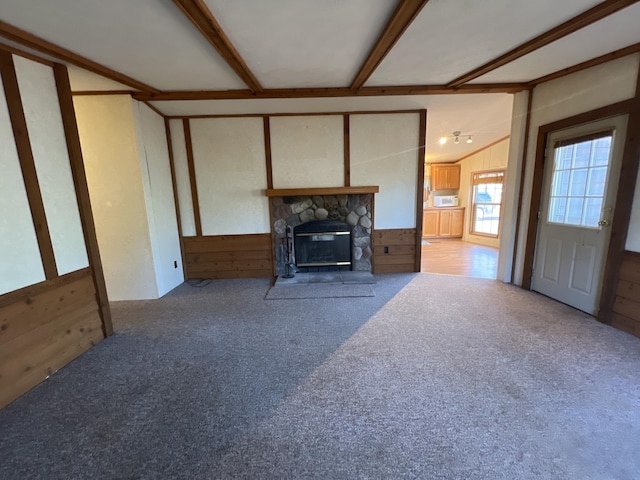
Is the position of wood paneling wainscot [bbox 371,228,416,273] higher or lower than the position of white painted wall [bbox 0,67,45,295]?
lower

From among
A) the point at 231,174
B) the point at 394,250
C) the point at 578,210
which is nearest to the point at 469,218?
the point at 394,250

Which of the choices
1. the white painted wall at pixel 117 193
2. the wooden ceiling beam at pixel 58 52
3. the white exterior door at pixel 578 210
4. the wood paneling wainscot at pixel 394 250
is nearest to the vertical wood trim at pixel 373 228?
the wood paneling wainscot at pixel 394 250

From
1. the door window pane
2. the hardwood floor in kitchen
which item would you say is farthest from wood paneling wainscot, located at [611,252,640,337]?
the hardwood floor in kitchen

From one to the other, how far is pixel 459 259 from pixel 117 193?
17.9ft

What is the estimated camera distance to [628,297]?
240 cm

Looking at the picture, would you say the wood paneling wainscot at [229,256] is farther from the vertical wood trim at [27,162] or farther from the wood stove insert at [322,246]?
the vertical wood trim at [27,162]

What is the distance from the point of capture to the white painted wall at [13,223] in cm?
181

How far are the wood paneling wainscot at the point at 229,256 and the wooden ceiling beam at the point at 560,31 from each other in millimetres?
3351

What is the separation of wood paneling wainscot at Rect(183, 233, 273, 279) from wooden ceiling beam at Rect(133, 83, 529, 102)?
190 centimetres

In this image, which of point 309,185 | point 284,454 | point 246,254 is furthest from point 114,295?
point 284,454

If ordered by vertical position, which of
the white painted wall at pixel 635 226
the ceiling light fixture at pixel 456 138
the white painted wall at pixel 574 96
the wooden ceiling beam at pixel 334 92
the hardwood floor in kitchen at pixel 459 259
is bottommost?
the hardwood floor in kitchen at pixel 459 259

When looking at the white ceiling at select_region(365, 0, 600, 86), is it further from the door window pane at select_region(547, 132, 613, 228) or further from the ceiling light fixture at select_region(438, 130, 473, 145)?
the ceiling light fixture at select_region(438, 130, 473, 145)

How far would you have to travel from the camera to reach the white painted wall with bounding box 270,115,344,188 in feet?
12.9

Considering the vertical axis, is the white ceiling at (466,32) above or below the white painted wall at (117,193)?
above
